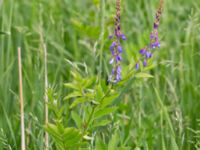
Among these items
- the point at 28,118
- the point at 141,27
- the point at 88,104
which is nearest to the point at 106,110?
the point at 88,104

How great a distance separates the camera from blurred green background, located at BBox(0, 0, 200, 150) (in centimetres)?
223

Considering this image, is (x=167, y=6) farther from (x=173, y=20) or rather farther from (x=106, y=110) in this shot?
(x=106, y=110)

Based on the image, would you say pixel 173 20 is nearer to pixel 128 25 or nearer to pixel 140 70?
pixel 128 25

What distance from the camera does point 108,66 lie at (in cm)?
297

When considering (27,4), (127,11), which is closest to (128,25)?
(127,11)

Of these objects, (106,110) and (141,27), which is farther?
(141,27)

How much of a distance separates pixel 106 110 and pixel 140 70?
1.09ft

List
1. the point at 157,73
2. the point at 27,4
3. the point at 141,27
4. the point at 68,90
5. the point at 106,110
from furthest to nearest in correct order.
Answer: the point at 27,4, the point at 141,27, the point at 157,73, the point at 68,90, the point at 106,110

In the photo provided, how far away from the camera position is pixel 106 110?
178 cm

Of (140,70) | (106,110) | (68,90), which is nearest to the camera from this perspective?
(106,110)

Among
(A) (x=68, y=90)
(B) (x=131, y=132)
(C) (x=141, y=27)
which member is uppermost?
(C) (x=141, y=27)

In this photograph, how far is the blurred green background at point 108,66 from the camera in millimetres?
2230

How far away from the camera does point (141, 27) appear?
3338 millimetres

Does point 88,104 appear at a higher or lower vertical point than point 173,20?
lower
